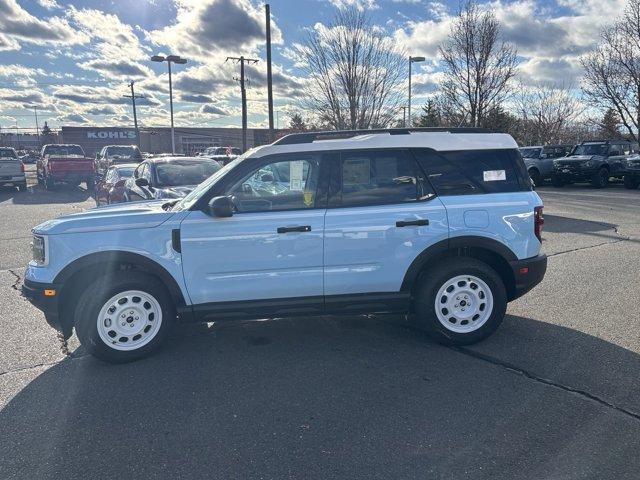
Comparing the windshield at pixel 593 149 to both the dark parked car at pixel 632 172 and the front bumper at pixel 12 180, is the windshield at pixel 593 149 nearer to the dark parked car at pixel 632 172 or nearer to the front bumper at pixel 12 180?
Result: the dark parked car at pixel 632 172

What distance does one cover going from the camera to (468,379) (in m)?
3.81

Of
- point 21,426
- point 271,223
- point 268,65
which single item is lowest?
point 21,426

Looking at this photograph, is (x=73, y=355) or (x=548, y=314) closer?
(x=73, y=355)

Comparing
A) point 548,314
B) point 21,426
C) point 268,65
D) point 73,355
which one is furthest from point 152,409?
point 268,65

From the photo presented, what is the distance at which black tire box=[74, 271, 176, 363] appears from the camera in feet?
13.4

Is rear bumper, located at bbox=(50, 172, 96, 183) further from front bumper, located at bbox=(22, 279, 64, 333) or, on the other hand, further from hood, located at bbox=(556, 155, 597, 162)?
hood, located at bbox=(556, 155, 597, 162)

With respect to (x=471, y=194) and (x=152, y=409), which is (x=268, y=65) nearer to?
(x=471, y=194)

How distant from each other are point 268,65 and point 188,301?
1634cm

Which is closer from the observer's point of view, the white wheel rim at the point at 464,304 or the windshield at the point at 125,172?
the white wheel rim at the point at 464,304

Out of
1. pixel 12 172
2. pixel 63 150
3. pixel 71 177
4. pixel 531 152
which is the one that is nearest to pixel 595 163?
pixel 531 152

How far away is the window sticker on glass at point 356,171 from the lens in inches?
171

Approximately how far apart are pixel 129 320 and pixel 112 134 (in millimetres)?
96012

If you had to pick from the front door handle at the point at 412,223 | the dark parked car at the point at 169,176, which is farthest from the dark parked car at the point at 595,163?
the front door handle at the point at 412,223

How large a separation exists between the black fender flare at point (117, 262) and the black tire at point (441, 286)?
6.98ft
